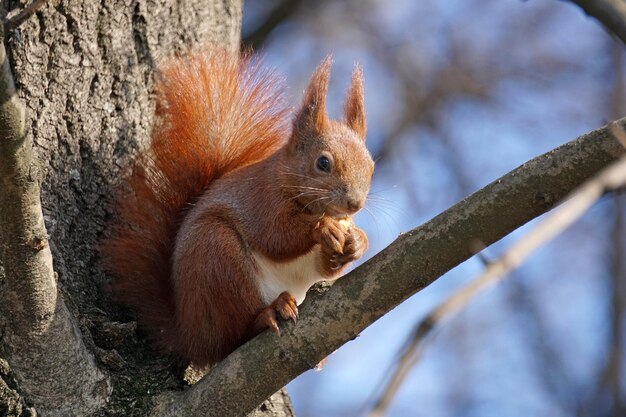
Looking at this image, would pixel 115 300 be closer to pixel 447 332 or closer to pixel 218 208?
pixel 218 208

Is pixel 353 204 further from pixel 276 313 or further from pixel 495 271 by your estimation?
pixel 495 271

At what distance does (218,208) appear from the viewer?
2.22 meters

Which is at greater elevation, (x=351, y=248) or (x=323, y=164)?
(x=323, y=164)

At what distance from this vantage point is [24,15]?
143cm

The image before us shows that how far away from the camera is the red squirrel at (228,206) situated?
2088 millimetres

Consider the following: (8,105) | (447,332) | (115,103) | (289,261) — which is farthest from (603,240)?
(8,105)

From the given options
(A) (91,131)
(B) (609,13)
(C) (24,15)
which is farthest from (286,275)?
(B) (609,13)

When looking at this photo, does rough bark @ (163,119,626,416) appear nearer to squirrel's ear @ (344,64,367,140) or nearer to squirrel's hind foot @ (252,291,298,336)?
squirrel's hind foot @ (252,291,298,336)

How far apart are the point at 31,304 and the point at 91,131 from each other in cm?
62

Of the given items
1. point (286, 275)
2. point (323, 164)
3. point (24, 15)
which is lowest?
point (286, 275)

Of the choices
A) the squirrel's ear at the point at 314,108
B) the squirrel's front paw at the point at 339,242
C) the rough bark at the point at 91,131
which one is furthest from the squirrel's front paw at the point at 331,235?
the rough bark at the point at 91,131

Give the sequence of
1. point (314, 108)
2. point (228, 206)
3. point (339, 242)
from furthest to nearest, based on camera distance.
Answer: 1. point (314, 108)
2. point (228, 206)
3. point (339, 242)

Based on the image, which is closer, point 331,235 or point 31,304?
point 31,304

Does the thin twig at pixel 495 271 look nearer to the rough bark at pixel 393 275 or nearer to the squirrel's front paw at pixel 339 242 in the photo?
the rough bark at pixel 393 275
